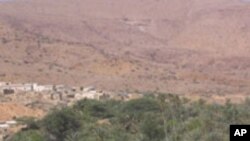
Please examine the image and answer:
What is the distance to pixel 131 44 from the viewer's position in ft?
Result: 336

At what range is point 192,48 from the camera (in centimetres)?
10069

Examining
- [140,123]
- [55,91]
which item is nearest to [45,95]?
[55,91]

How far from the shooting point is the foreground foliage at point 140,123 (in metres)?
19.8

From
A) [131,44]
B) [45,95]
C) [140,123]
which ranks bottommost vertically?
[45,95]

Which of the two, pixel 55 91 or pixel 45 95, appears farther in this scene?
pixel 55 91

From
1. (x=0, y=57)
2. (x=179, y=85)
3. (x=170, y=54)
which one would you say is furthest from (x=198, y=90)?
(x=170, y=54)

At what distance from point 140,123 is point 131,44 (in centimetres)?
7782

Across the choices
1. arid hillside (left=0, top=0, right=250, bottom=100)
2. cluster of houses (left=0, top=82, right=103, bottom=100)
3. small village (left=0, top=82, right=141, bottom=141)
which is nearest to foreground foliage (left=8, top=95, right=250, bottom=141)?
small village (left=0, top=82, right=141, bottom=141)

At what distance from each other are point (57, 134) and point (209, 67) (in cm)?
5952

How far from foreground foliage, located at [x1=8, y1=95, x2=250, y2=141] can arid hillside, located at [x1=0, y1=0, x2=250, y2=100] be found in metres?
22.4

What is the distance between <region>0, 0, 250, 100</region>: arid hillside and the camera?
68500 millimetres

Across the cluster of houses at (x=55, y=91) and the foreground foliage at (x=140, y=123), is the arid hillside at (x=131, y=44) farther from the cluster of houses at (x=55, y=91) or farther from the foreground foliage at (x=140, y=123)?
the foreground foliage at (x=140, y=123)

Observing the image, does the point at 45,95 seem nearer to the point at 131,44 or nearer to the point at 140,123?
the point at 140,123

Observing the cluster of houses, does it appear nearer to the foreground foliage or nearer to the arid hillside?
the arid hillside
